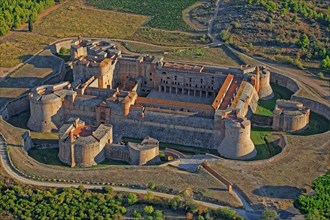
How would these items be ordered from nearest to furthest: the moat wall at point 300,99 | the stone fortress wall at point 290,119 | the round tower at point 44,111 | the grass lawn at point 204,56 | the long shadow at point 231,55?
the round tower at point 44,111
the stone fortress wall at point 290,119
the moat wall at point 300,99
the grass lawn at point 204,56
the long shadow at point 231,55

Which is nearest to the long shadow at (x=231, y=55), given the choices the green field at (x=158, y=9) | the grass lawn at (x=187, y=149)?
the green field at (x=158, y=9)

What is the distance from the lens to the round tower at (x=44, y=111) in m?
82.6

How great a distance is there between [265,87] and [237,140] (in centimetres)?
2030

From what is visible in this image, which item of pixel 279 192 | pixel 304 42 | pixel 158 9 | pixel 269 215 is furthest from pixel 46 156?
pixel 158 9

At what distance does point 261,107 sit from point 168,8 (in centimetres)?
5372

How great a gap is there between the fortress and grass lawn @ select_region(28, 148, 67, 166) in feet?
17.4

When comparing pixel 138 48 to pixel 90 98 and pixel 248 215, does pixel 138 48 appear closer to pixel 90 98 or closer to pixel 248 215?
pixel 90 98

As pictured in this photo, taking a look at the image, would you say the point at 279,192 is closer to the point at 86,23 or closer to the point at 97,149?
the point at 97,149

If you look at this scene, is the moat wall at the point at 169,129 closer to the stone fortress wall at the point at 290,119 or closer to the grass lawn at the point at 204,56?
the stone fortress wall at the point at 290,119

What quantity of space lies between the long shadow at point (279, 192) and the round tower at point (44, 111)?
99.5ft

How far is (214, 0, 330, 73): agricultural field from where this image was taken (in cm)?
10750

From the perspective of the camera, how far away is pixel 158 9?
137750 millimetres

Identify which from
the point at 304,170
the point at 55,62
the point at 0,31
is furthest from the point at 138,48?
the point at 304,170

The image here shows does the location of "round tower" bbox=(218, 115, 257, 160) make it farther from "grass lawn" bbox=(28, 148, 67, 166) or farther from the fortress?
"grass lawn" bbox=(28, 148, 67, 166)
